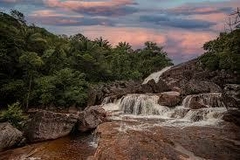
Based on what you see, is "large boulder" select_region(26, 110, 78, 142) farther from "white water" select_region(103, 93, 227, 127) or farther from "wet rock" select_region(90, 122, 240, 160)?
"white water" select_region(103, 93, 227, 127)

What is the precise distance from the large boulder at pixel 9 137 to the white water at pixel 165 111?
624 cm

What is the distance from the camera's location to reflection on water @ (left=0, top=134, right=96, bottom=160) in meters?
13.7

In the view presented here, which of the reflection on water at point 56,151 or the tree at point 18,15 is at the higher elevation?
the tree at point 18,15

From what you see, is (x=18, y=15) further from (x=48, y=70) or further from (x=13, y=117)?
(x=13, y=117)

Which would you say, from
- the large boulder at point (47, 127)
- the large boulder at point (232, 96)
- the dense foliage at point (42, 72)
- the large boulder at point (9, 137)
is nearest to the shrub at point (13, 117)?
the large boulder at point (47, 127)

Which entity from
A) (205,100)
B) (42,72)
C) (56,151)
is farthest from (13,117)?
(42,72)

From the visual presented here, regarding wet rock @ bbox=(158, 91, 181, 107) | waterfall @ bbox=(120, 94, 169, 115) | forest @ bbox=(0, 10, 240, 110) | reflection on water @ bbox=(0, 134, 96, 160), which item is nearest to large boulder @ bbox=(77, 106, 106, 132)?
reflection on water @ bbox=(0, 134, 96, 160)

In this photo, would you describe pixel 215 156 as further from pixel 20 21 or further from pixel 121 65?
pixel 20 21

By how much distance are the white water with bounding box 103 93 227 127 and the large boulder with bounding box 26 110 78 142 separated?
12.4 ft

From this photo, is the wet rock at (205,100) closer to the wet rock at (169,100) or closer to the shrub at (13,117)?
the wet rock at (169,100)

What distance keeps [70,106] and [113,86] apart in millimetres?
6384

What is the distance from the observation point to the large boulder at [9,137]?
14884mm

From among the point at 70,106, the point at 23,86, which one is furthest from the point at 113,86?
the point at 23,86

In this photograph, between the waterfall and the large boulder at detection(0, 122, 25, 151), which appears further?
the waterfall
